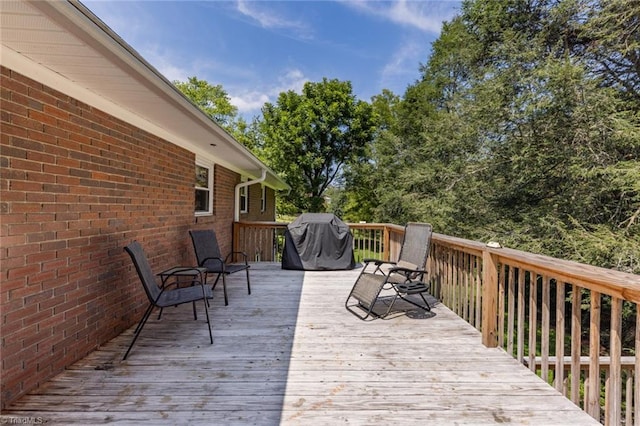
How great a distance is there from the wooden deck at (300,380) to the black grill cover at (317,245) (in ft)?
8.98

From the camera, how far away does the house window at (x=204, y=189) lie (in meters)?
5.75

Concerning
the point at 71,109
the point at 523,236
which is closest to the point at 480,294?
the point at 71,109

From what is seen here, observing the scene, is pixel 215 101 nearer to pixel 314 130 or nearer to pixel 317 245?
pixel 314 130

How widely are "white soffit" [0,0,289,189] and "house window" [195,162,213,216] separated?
7.09ft

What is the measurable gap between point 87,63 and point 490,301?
378 cm

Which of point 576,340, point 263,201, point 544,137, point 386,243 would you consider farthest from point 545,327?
point 263,201

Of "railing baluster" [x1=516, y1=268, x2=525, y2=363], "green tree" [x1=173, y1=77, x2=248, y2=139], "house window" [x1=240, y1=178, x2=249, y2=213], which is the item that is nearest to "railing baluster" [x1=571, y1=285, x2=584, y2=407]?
"railing baluster" [x1=516, y1=268, x2=525, y2=363]

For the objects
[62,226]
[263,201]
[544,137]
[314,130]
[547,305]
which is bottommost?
[547,305]

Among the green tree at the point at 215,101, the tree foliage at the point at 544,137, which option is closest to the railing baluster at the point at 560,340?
the tree foliage at the point at 544,137

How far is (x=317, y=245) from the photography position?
20.6 ft

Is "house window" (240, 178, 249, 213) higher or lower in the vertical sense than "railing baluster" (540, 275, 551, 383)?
higher

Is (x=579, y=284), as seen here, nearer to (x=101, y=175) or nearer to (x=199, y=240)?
(x=101, y=175)

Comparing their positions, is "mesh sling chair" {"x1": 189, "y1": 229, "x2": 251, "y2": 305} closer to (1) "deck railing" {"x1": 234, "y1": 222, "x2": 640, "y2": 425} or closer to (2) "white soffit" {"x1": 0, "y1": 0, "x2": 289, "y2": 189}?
(2) "white soffit" {"x1": 0, "y1": 0, "x2": 289, "y2": 189}

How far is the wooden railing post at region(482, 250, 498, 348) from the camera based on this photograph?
2.94m
